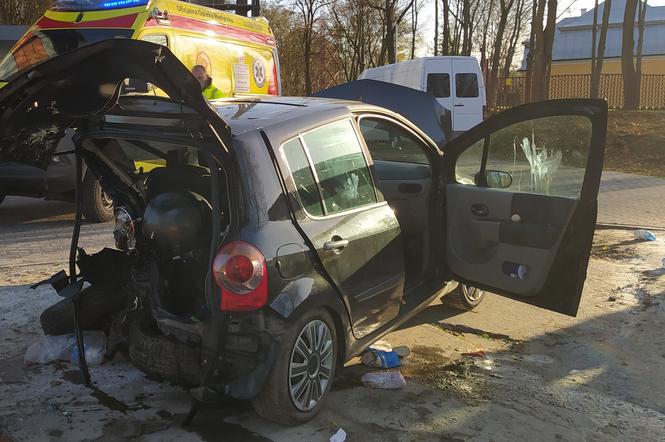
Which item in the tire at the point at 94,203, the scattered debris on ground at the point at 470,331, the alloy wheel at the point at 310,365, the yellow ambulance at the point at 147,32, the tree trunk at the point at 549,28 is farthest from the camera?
the tree trunk at the point at 549,28

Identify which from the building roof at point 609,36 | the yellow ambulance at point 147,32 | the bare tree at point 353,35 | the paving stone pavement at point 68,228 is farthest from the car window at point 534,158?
the building roof at point 609,36

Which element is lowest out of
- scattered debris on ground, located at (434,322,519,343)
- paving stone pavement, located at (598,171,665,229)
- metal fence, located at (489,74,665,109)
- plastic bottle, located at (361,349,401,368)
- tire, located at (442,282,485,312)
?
scattered debris on ground, located at (434,322,519,343)

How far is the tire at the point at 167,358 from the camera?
10.1 ft

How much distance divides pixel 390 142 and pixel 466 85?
530 inches

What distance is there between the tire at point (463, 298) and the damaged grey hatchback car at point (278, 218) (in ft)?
1.83

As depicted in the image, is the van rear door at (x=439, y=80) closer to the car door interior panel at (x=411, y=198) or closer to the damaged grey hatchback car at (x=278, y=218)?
the damaged grey hatchback car at (x=278, y=218)

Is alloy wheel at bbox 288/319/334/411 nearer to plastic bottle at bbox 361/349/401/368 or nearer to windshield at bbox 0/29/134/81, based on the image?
plastic bottle at bbox 361/349/401/368

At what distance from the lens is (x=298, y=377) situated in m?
3.18

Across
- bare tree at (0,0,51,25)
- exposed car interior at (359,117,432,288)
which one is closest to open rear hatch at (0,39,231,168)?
exposed car interior at (359,117,432,288)

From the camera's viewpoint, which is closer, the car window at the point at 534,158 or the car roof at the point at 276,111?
the car roof at the point at 276,111

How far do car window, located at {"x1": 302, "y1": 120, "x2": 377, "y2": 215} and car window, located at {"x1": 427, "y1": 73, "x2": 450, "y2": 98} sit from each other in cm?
1452

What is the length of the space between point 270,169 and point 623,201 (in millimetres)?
9332

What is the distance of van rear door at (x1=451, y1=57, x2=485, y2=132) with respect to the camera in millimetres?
17562

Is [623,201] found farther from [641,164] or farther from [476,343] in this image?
[476,343]
